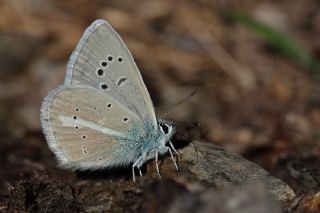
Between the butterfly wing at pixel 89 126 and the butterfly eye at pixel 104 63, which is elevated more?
the butterfly eye at pixel 104 63

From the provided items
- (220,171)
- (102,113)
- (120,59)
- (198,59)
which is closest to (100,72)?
(120,59)

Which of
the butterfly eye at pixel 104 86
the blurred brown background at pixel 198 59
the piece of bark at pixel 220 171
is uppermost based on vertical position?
the blurred brown background at pixel 198 59

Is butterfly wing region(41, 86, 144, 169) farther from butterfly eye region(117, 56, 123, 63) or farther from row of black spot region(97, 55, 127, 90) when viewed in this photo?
butterfly eye region(117, 56, 123, 63)

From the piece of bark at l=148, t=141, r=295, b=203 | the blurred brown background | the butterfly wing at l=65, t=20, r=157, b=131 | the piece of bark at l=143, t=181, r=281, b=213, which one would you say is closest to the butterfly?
the butterfly wing at l=65, t=20, r=157, b=131

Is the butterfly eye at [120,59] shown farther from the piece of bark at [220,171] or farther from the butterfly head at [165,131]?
the piece of bark at [220,171]

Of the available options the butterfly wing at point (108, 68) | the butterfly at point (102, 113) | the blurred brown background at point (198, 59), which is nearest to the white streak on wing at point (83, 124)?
the butterfly at point (102, 113)

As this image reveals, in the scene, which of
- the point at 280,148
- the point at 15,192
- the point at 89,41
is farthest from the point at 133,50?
the point at 15,192

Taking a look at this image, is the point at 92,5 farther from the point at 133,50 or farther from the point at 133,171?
the point at 133,171

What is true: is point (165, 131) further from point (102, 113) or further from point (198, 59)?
point (198, 59)

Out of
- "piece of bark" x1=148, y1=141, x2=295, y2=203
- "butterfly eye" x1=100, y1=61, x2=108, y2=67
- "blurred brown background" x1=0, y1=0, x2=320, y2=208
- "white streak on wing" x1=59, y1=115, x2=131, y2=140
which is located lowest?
"piece of bark" x1=148, y1=141, x2=295, y2=203

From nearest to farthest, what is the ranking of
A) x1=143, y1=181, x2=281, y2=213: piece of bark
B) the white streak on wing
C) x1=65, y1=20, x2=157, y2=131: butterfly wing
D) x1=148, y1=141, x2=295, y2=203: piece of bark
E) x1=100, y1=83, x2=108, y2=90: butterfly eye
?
x1=143, y1=181, x2=281, y2=213: piece of bark < x1=148, y1=141, x2=295, y2=203: piece of bark < x1=65, y1=20, x2=157, y2=131: butterfly wing < x1=100, y1=83, x2=108, y2=90: butterfly eye < the white streak on wing
